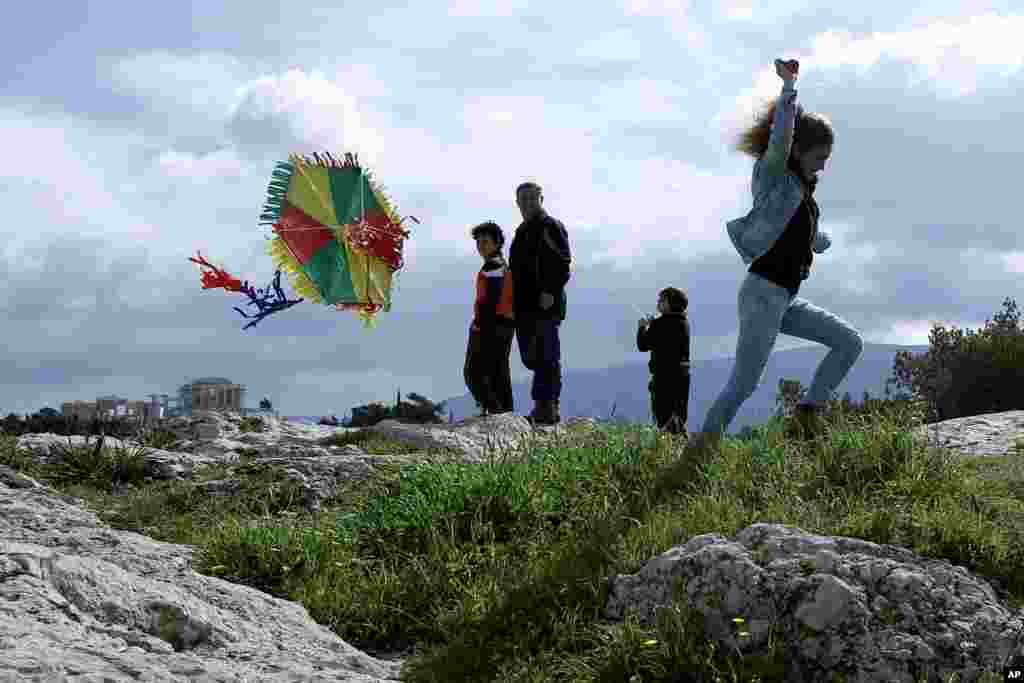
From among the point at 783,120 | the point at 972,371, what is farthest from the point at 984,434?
the point at 972,371

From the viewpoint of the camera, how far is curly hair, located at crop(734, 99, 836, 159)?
7074 millimetres

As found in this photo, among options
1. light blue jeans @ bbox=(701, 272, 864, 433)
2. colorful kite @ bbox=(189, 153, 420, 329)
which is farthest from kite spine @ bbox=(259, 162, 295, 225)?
light blue jeans @ bbox=(701, 272, 864, 433)

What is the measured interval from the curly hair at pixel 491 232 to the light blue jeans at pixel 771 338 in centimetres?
507

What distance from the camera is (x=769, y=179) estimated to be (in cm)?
700

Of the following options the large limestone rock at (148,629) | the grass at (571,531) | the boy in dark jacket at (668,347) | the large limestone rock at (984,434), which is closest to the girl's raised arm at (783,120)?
the grass at (571,531)

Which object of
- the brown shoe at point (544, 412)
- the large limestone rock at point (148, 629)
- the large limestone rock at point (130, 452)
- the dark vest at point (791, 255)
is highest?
the dark vest at point (791, 255)

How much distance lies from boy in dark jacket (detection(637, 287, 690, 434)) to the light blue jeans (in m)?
4.13

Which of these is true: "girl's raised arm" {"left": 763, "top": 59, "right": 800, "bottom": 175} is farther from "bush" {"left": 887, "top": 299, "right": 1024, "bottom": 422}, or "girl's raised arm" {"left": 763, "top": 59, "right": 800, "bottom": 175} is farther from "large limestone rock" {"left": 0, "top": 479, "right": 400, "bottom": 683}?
Result: "bush" {"left": 887, "top": 299, "right": 1024, "bottom": 422}

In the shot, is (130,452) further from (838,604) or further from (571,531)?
(838,604)

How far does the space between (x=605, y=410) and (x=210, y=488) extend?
3.01 m

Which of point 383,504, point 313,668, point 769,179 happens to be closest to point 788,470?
point 769,179

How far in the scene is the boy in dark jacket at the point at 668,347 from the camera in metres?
11.5

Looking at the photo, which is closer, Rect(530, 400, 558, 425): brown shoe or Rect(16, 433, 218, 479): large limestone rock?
Rect(16, 433, 218, 479): large limestone rock

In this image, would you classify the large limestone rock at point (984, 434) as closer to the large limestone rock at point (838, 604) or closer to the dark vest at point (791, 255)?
the dark vest at point (791, 255)
